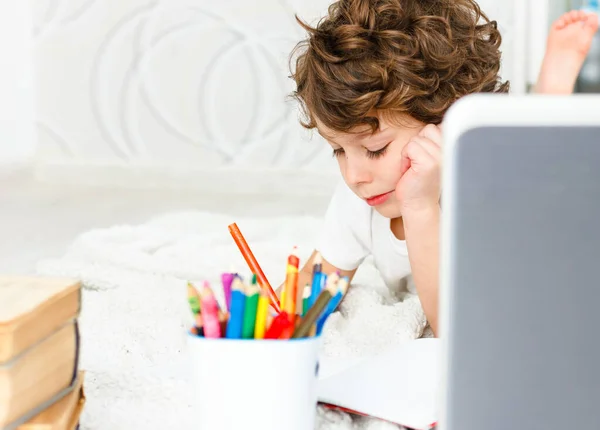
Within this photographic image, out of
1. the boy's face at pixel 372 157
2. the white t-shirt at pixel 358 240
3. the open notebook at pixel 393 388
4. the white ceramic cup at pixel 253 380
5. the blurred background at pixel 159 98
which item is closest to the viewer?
the white ceramic cup at pixel 253 380

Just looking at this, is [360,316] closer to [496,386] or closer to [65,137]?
[496,386]

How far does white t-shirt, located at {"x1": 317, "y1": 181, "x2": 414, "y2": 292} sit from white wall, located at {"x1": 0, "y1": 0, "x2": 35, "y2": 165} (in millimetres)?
2087

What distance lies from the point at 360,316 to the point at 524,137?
729 millimetres

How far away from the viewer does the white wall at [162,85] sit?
3.07m

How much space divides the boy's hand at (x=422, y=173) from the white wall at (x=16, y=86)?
2419 mm

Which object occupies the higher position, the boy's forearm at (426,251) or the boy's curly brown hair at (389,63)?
the boy's curly brown hair at (389,63)

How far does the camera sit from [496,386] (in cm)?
50

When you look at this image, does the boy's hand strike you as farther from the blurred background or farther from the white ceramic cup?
the blurred background

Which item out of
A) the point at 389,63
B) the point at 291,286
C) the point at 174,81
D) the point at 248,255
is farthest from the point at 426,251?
the point at 174,81

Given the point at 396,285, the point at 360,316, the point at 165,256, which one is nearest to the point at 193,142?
the point at 165,256

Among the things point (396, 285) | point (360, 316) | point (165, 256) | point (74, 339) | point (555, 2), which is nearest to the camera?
point (74, 339)

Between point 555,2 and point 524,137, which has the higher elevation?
point 555,2

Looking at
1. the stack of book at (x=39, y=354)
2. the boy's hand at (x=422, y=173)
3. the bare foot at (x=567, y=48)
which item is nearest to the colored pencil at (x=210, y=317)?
the stack of book at (x=39, y=354)

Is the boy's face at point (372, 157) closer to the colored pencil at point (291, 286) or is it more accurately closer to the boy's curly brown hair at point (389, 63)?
the boy's curly brown hair at point (389, 63)
